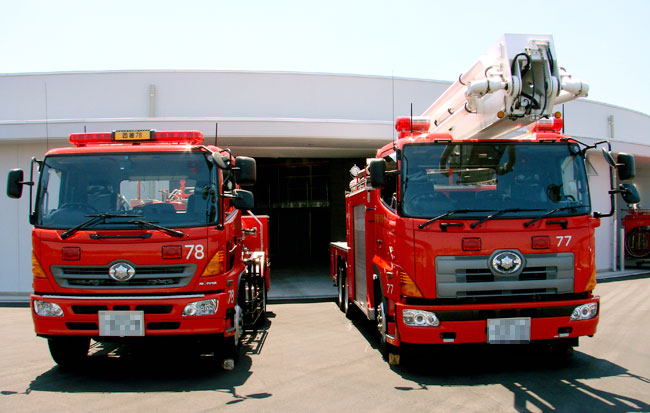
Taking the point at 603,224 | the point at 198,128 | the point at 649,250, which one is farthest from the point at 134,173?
the point at 649,250

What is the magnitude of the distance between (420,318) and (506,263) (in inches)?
41.0

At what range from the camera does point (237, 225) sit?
684 cm

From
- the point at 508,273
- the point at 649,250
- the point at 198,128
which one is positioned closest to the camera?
the point at 508,273

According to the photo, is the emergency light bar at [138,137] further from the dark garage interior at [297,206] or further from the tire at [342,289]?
the dark garage interior at [297,206]

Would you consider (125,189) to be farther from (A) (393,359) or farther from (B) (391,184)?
(A) (393,359)

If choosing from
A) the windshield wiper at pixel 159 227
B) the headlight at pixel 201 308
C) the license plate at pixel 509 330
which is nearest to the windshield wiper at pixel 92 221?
the windshield wiper at pixel 159 227

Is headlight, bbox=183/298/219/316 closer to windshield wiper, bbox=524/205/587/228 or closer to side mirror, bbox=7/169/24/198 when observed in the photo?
side mirror, bbox=7/169/24/198

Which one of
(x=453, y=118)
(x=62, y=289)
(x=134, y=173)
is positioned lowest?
(x=62, y=289)

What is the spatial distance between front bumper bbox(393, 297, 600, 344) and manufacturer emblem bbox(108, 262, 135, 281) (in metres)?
2.91

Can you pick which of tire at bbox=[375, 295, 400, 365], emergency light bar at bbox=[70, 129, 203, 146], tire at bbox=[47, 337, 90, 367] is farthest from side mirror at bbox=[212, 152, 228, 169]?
tire at bbox=[47, 337, 90, 367]

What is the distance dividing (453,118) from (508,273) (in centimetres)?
242

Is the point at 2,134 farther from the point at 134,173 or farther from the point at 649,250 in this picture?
the point at 649,250

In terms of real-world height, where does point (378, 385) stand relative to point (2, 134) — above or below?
below

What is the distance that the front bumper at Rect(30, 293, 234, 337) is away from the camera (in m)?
5.39
